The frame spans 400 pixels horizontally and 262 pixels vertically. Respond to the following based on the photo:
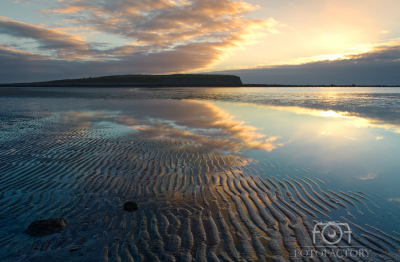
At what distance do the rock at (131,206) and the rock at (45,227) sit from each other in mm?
1063

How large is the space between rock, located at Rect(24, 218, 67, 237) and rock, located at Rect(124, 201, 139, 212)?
41.9 inches

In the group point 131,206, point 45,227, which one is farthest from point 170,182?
point 45,227

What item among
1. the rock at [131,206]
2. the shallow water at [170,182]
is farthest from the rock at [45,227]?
the rock at [131,206]

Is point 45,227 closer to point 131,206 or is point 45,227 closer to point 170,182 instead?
point 131,206

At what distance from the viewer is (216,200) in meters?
4.87

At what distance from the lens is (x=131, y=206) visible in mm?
4469

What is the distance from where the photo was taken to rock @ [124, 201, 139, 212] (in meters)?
4.44

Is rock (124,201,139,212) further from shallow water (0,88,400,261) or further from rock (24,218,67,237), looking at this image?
rock (24,218,67,237)

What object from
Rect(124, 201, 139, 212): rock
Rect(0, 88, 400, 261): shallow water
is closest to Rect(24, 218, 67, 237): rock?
Rect(0, 88, 400, 261): shallow water

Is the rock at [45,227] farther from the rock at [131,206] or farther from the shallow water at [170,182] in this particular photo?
the rock at [131,206]

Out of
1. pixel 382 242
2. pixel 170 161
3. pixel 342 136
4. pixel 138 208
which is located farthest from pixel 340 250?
pixel 342 136

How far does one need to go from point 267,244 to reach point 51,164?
21.6ft

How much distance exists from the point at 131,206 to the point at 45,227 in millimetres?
1391

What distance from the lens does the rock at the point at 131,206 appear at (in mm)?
4441
